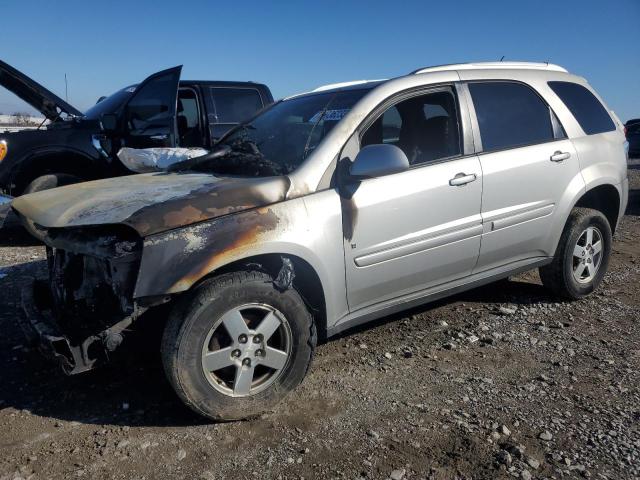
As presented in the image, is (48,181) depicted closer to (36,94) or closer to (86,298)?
(36,94)

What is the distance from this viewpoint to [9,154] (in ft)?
20.4

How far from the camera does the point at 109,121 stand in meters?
6.30

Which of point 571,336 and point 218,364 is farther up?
point 218,364

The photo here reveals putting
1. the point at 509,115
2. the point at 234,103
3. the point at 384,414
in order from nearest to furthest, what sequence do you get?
the point at 384,414 → the point at 509,115 → the point at 234,103

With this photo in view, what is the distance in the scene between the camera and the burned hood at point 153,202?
2590 millimetres

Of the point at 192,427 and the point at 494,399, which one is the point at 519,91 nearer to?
the point at 494,399

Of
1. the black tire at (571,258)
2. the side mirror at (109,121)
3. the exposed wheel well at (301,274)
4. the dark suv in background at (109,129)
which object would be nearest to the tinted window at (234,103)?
the dark suv in background at (109,129)

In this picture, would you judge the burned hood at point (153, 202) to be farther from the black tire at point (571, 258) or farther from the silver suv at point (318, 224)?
the black tire at point (571, 258)

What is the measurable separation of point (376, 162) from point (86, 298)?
175cm

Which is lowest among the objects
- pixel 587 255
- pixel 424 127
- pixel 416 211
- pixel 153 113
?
pixel 587 255

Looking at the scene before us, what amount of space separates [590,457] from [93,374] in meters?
2.82

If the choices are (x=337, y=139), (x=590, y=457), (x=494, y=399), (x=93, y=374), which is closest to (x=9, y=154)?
(x=93, y=374)

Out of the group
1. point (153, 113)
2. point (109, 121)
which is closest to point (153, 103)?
point (153, 113)

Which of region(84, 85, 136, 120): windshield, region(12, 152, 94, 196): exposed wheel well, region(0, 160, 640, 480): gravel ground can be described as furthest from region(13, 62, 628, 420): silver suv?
region(84, 85, 136, 120): windshield
